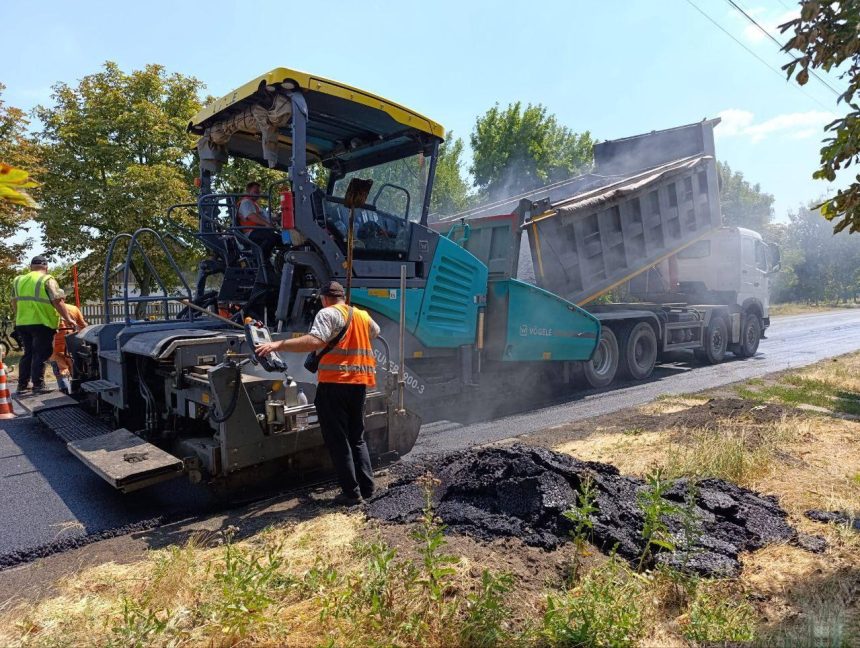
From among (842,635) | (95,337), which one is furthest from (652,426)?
(95,337)

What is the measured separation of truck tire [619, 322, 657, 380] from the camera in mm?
9430

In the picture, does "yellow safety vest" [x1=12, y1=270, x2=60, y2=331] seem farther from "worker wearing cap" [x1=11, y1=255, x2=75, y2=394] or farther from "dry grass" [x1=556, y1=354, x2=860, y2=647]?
"dry grass" [x1=556, y1=354, x2=860, y2=647]

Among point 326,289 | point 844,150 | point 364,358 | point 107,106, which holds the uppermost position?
point 107,106

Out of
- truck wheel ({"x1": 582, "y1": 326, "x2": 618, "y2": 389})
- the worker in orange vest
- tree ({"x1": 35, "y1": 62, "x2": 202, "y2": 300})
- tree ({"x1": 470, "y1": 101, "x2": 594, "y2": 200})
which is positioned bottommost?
truck wheel ({"x1": 582, "y1": 326, "x2": 618, "y2": 389})

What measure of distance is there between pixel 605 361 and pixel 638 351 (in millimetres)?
979

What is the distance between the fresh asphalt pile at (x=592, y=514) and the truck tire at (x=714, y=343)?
26.8 feet

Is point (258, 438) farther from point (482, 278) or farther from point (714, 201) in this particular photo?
point (714, 201)

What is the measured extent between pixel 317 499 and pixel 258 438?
604mm

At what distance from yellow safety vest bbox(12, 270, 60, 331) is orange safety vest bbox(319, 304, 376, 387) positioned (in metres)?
4.73

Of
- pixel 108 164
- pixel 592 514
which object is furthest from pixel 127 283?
pixel 108 164

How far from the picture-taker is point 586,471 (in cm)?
388

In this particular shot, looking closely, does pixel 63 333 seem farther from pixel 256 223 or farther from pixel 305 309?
pixel 305 309

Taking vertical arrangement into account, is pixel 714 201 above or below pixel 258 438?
above

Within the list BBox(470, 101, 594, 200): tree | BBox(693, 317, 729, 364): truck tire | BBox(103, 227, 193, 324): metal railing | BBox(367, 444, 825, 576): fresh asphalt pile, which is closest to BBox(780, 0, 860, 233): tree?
BBox(367, 444, 825, 576): fresh asphalt pile
